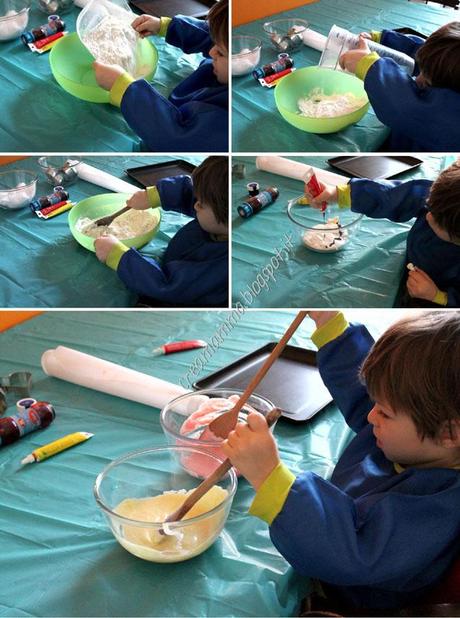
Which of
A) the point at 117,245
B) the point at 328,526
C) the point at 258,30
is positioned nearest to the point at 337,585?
the point at 328,526

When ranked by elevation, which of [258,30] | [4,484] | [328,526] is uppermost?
[258,30]

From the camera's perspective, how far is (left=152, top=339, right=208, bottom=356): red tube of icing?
1091 mm

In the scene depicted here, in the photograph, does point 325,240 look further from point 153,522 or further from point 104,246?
point 153,522

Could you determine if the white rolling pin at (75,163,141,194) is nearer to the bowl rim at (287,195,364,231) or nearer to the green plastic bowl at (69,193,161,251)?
the green plastic bowl at (69,193,161,251)

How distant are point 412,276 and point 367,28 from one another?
50 centimetres

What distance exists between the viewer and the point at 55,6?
1.13m

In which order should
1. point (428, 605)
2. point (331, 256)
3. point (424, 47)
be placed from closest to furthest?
point (428, 605) → point (424, 47) → point (331, 256)

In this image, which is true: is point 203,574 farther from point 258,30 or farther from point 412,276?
point 258,30

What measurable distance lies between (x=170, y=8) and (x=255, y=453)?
0.66 meters

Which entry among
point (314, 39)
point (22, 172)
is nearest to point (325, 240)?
point (314, 39)

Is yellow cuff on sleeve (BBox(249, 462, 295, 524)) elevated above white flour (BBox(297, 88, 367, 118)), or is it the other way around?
white flour (BBox(297, 88, 367, 118))

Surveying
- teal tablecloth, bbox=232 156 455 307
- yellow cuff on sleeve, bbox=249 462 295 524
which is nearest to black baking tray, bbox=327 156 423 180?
teal tablecloth, bbox=232 156 455 307

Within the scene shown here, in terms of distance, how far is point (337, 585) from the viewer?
0.69m

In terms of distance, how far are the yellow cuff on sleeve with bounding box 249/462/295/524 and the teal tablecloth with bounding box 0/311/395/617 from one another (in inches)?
2.2
